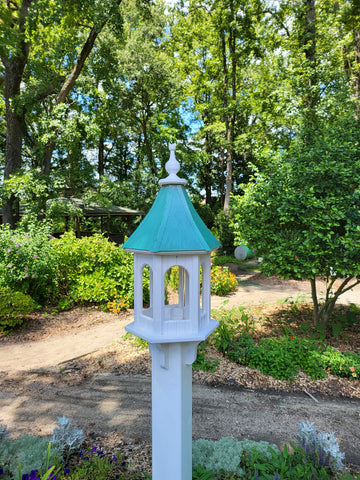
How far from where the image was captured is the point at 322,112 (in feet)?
32.2

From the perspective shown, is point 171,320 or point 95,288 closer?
point 171,320

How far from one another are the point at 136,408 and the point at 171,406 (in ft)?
7.62

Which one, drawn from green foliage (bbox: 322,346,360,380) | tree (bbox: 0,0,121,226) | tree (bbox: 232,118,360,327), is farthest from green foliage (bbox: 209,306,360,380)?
tree (bbox: 0,0,121,226)

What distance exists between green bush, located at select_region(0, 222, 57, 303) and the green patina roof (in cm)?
676

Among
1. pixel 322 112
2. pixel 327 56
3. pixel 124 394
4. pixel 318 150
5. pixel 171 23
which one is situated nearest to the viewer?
pixel 124 394

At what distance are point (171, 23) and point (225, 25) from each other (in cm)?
843

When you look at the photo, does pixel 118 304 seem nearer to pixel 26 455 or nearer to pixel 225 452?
pixel 26 455

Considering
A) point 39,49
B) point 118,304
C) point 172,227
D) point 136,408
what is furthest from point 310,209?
point 39,49

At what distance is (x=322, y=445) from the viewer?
111 inches

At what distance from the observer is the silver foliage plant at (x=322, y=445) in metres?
2.72

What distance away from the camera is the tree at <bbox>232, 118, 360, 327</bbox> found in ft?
15.6

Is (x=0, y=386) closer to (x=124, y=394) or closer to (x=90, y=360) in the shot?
(x=90, y=360)

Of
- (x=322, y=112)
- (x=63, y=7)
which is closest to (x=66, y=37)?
(x=63, y=7)

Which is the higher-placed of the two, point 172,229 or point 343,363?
point 172,229
